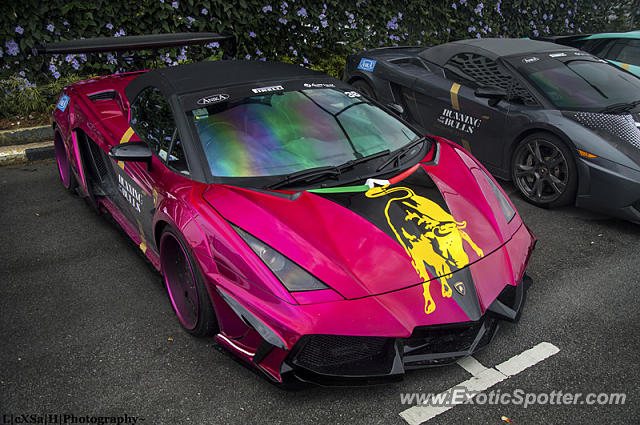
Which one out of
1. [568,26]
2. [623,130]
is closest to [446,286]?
[623,130]

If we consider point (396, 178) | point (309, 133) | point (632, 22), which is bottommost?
point (632, 22)

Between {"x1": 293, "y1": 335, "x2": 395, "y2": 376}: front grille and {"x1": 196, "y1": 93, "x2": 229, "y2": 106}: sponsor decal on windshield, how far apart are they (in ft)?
5.29

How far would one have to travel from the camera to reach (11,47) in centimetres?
614

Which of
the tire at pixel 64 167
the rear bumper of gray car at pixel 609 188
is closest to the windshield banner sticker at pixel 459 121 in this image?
the rear bumper of gray car at pixel 609 188

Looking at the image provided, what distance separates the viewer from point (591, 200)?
13.6ft

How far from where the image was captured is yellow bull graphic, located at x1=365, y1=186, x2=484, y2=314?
8.21 ft

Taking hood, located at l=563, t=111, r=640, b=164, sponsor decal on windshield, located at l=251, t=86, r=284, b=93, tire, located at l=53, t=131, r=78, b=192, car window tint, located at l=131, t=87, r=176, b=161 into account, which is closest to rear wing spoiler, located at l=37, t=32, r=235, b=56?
car window tint, located at l=131, t=87, r=176, b=161

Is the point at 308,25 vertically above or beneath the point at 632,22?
above

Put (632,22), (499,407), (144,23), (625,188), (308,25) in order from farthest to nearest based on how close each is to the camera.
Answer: (632,22), (308,25), (144,23), (625,188), (499,407)

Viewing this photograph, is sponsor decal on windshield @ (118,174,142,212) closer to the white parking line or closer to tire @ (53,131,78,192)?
tire @ (53,131,78,192)

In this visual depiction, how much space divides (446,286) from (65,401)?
183cm

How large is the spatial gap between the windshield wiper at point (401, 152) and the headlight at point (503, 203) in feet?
1.46

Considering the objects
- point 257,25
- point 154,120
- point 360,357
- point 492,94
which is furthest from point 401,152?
point 257,25

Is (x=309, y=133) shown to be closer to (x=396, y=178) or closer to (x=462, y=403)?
(x=396, y=178)
